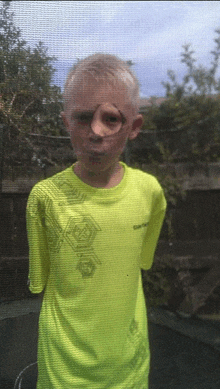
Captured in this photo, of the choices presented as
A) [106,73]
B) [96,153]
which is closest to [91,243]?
[96,153]

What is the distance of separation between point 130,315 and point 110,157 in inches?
12.8

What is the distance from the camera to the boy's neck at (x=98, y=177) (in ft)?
2.32

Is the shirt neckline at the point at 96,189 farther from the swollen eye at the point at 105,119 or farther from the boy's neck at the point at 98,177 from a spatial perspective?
the swollen eye at the point at 105,119

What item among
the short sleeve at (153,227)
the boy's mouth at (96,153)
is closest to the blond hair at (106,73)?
the boy's mouth at (96,153)

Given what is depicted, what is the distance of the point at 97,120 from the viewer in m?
0.64

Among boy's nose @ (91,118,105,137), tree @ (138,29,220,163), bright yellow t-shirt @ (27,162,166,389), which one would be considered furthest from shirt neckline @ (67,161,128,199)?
tree @ (138,29,220,163)

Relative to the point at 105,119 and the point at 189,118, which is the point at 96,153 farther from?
the point at 189,118

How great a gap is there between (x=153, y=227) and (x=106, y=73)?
1.26ft

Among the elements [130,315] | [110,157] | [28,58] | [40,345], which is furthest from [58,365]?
[28,58]

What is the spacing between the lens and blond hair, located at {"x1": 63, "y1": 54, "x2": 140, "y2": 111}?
64 centimetres

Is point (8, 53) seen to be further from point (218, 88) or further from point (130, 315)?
point (130, 315)

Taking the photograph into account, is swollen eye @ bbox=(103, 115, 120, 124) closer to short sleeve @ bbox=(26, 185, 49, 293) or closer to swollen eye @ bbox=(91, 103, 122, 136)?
swollen eye @ bbox=(91, 103, 122, 136)

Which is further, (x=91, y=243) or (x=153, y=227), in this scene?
(x=153, y=227)

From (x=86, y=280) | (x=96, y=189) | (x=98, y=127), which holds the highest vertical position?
(x=98, y=127)
